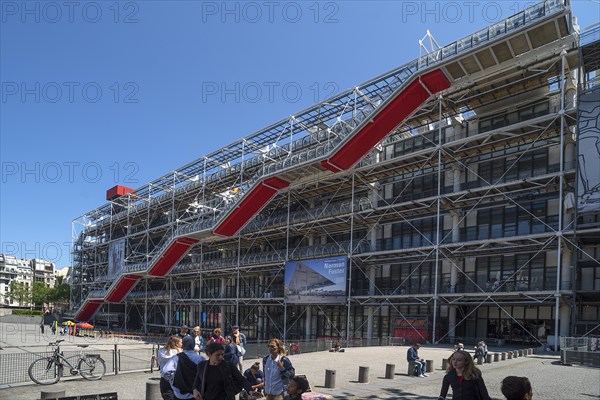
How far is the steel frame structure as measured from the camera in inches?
876

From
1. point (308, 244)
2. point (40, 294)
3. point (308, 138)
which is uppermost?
point (308, 138)

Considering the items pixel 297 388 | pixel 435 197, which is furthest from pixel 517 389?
pixel 435 197

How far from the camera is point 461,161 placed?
26844 millimetres

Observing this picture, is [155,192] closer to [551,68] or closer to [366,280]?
[366,280]

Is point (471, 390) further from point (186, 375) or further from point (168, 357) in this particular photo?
point (168, 357)

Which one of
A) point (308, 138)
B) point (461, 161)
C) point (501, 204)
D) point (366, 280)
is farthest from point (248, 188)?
point (501, 204)

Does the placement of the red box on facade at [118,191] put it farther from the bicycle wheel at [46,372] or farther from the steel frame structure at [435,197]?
the bicycle wheel at [46,372]

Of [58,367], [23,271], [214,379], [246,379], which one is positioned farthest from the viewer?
[23,271]

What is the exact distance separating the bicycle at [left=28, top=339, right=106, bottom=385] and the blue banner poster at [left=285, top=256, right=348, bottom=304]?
693 inches

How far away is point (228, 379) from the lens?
211 inches

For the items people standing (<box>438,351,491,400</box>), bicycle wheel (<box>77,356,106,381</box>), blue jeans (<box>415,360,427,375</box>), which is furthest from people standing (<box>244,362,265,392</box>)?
blue jeans (<box>415,360,427,375</box>)

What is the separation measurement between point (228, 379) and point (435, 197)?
21795 millimetres

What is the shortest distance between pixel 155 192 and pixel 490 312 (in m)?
32.7

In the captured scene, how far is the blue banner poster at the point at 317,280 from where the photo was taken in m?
28.7
